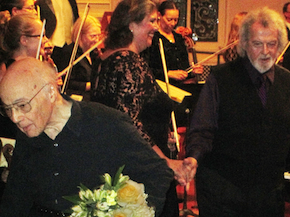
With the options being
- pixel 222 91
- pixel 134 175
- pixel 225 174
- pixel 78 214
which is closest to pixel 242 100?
pixel 222 91

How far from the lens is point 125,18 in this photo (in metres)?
2.49

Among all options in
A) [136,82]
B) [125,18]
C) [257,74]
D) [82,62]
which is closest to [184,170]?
[136,82]

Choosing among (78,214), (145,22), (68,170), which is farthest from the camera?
(145,22)

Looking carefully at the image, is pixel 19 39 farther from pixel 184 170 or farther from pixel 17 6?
pixel 184 170

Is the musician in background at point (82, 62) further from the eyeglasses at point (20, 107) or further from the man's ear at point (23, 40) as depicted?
the eyeglasses at point (20, 107)

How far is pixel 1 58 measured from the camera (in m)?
3.03

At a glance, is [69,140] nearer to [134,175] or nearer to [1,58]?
[134,175]

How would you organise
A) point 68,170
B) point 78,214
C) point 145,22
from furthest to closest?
point 145,22
point 68,170
point 78,214

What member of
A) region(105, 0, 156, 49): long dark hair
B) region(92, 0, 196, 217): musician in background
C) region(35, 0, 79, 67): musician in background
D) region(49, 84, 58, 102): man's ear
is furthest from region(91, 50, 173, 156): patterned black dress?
region(35, 0, 79, 67): musician in background

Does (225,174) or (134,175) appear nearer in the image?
(134,175)

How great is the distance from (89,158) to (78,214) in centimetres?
42

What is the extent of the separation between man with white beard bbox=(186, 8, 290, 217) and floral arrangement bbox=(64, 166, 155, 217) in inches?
39.7

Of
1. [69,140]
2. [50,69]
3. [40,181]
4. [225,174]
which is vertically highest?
[50,69]

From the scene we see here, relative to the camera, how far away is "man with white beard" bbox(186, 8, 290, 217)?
2.51 meters
